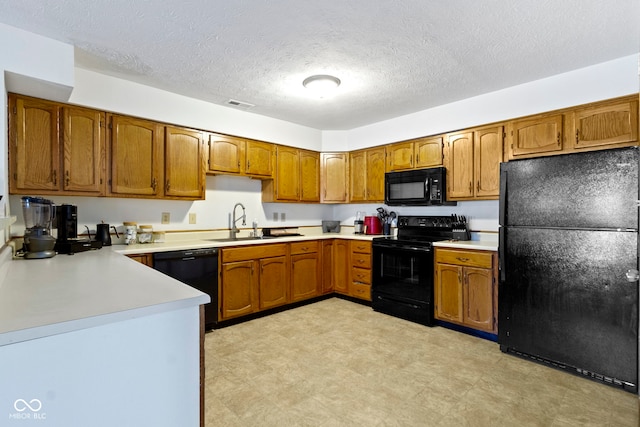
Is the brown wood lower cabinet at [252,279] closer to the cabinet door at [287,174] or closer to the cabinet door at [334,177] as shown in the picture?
the cabinet door at [287,174]

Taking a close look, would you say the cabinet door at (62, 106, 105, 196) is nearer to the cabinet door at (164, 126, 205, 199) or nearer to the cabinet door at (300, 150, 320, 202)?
the cabinet door at (164, 126, 205, 199)

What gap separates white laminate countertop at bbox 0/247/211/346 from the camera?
88cm

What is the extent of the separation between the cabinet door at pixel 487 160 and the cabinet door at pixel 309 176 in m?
2.09

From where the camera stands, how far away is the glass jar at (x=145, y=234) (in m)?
3.10

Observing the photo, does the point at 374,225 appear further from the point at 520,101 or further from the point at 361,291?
the point at 520,101

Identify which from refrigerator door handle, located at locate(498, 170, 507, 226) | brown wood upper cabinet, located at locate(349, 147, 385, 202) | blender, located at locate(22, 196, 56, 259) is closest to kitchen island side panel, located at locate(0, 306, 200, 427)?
blender, located at locate(22, 196, 56, 259)

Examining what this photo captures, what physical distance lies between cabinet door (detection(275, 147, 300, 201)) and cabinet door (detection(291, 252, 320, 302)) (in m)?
0.83

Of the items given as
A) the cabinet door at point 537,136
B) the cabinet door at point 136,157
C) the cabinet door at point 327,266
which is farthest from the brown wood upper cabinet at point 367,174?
the cabinet door at point 136,157

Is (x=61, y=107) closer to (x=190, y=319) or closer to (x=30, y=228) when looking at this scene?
(x=30, y=228)

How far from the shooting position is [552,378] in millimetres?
2283

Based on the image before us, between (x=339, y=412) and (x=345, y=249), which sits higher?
(x=345, y=249)

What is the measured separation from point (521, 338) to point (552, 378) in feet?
1.11

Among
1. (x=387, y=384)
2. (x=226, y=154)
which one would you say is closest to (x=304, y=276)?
(x=226, y=154)

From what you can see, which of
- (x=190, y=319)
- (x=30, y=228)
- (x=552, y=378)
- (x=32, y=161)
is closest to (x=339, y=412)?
(x=190, y=319)
